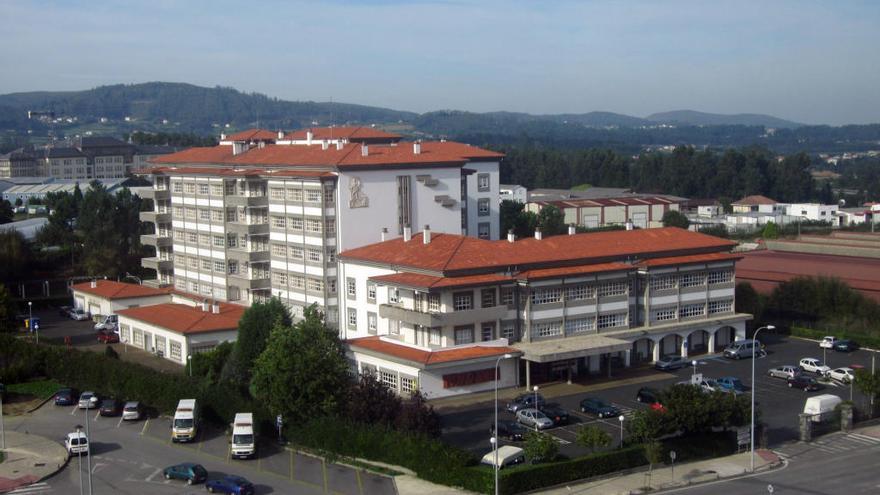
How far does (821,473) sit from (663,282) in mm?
18762

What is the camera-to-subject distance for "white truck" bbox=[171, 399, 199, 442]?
4028 cm

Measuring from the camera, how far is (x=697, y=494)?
33312mm

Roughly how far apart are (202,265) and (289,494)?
115ft

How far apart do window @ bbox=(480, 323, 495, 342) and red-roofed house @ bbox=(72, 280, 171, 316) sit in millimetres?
28339

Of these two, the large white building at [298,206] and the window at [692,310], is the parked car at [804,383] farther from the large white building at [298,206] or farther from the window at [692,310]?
the large white building at [298,206]

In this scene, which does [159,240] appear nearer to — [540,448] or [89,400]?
[89,400]

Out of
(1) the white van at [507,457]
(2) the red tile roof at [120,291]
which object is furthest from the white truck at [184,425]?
(2) the red tile roof at [120,291]

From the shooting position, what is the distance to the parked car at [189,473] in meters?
35.1

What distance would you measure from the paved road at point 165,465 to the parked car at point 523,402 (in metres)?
9.15

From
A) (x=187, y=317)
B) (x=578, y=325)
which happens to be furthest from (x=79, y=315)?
(x=578, y=325)

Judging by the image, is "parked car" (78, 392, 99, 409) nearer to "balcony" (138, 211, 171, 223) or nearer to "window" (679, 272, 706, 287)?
"balcony" (138, 211, 171, 223)

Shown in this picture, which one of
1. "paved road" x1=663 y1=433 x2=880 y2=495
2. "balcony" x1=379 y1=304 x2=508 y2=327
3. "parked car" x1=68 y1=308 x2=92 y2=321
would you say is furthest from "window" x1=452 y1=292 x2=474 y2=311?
"parked car" x1=68 y1=308 x2=92 y2=321

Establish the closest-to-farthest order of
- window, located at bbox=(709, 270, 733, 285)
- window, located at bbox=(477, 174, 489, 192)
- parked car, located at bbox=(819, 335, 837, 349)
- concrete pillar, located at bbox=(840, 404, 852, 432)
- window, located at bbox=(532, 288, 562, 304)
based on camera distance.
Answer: concrete pillar, located at bbox=(840, 404, 852, 432)
window, located at bbox=(532, 288, 562, 304)
window, located at bbox=(709, 270, 733, 285)
parked car, located at bbox=(819, 335, 837, 349)
window, located at bbox=(477, 174, 489, 192)

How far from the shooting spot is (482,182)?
6694 cm
